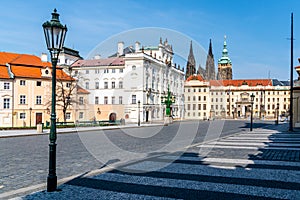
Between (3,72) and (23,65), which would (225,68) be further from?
(3,72)

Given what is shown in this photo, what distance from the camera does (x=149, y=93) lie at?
61.4m

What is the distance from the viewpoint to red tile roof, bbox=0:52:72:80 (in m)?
42.8

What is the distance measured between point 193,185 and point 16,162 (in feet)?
22.4

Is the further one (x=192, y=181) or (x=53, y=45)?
(x=192, y=181)

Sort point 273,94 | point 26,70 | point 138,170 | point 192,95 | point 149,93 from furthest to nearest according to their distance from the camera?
point 273,94
point 192,95
point 149,93
point 26,70
point 138,170

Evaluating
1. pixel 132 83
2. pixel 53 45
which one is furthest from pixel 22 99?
pixel 53 45

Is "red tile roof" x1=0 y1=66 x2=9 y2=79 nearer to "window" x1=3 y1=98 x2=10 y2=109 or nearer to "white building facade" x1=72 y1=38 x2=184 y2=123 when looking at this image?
"window" x1=3 y1=98 x2=10 y2=109

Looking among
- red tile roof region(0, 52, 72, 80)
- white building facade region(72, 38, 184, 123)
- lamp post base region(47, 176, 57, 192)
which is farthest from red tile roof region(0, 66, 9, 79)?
lamp post base region(47, 176, 57, 192)

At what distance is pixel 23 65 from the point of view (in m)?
44.9

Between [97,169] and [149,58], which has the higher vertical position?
[149,58]

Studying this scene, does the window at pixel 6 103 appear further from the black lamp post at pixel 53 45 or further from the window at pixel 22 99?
the black lamp post at pixel 53 45

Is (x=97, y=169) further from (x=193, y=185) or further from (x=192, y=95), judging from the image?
(x=192, y=95)

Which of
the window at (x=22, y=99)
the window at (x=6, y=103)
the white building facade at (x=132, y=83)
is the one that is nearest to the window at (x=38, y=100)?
the window at (x=22, y=99)

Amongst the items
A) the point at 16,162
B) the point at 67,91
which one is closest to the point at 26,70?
the point at 67,91
